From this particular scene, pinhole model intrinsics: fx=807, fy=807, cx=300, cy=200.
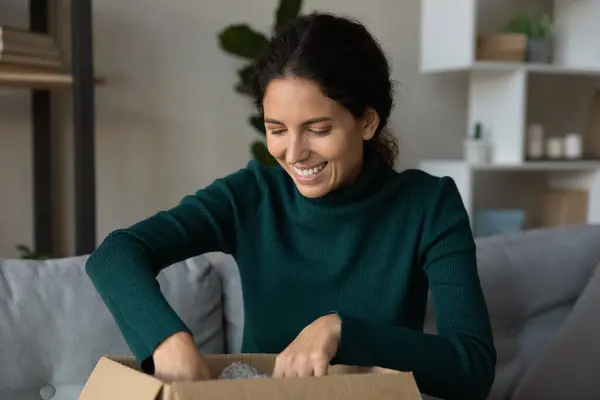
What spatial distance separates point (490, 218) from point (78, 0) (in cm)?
Answer: 156

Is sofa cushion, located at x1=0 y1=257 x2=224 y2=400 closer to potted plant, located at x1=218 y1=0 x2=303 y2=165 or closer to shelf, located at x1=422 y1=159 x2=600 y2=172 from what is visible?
potted plant, located at x1=218 y1=0 x2=303 y2=165

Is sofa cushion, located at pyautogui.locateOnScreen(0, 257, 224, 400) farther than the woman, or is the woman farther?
sofa cushion, located at pyautogui.locateOnScreen(0, 257, 224, 400)

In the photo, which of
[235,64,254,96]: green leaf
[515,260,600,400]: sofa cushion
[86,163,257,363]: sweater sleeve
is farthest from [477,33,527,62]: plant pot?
[86,163,257,363]: sweater sleeve

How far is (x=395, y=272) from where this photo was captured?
1.22 m

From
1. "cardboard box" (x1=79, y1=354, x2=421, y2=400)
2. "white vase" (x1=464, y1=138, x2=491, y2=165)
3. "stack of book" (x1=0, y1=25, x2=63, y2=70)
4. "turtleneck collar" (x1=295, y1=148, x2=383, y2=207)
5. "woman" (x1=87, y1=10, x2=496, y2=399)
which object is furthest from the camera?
"white vase" (x1=464, y1=138, x2=491, y2=165)

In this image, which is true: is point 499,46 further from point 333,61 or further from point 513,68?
point 333,61

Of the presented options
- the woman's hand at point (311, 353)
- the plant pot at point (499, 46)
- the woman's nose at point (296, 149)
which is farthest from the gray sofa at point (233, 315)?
the plant pot at point (499, 46)

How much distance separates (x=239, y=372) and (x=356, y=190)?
0.44 m

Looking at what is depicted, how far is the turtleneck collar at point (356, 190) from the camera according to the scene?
1.24 meters

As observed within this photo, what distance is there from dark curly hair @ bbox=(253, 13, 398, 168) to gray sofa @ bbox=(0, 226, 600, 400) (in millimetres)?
447

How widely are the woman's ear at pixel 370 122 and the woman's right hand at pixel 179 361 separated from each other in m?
0.42

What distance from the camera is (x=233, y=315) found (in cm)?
150

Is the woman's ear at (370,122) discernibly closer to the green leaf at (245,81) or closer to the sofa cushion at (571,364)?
the sofa cushion at (571,364)

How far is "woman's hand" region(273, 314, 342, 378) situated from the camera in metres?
0.87
